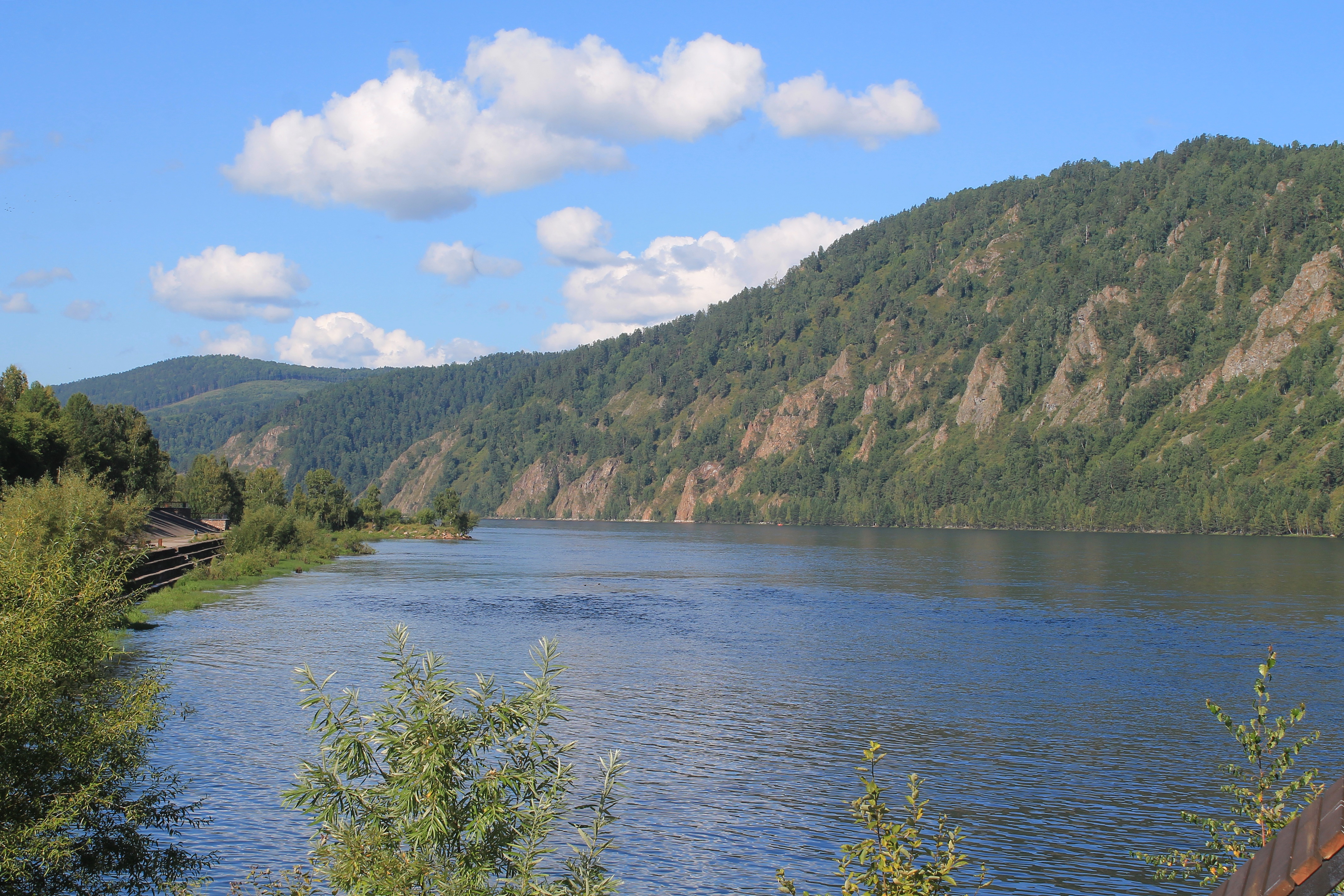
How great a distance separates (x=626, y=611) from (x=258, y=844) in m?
46.3

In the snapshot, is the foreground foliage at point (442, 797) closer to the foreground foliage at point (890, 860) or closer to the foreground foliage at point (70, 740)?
the foreground foliage at point (890, 860)

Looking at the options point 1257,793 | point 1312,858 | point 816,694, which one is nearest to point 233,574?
point 816,694

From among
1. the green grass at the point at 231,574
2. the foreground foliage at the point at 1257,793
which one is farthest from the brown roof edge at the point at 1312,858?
the green grass at the point at 231,574

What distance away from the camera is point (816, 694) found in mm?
39594

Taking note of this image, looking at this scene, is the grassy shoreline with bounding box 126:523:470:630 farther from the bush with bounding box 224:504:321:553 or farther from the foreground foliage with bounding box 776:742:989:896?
the foreground foliage with bounding box 776:742:989:896

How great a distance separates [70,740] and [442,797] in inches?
331

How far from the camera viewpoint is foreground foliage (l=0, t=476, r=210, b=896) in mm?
14578

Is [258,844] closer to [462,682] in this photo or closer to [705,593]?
[462,682]

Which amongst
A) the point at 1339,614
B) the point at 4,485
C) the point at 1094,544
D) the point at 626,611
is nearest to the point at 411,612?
the point at 626,611

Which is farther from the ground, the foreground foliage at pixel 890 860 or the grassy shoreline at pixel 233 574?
the foreground foliage at pixel 890 860

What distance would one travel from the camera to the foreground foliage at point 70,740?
47.8ft

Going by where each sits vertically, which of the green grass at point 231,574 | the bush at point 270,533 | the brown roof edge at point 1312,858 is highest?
the brown roof edge at point 1312,858

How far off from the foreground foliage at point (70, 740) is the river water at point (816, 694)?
1789 mm

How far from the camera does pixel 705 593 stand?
81.2m
